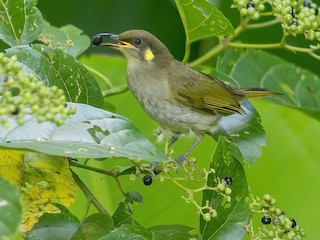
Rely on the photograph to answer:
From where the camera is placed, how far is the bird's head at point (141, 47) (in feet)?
10.4

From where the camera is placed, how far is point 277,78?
3623 mm

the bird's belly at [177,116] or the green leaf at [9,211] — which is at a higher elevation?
the green leaf at [9,211]

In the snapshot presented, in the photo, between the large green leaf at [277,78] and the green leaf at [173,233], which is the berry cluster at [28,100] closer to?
the green leaf at [173,233]

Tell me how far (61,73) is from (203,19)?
2.23 ft

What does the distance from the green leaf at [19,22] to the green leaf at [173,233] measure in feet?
2.32

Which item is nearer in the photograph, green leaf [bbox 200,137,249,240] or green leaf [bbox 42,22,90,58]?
green leaf [bbox 200,137,249,240]

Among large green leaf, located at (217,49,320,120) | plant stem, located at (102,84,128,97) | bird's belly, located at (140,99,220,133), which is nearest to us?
plant stem, located at (102,84,128,97)

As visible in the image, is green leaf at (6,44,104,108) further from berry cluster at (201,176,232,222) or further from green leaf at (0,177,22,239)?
green leaf at (0,177,22,239)

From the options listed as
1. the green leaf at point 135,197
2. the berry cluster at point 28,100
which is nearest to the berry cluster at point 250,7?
the green leaf at point 135,197

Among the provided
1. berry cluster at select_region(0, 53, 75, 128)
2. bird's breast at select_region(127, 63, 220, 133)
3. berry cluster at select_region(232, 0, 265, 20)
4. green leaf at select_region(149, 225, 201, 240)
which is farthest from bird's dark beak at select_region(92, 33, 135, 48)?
berry cluster at select_region(0, 53, 75, 128)

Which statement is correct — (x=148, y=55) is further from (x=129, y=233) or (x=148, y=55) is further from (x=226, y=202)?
(x=129, y=233)

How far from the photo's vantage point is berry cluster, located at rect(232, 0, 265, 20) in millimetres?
2570

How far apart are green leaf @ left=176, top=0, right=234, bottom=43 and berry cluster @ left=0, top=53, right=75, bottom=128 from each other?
46.7 inches

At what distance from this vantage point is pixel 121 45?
10.5ft
